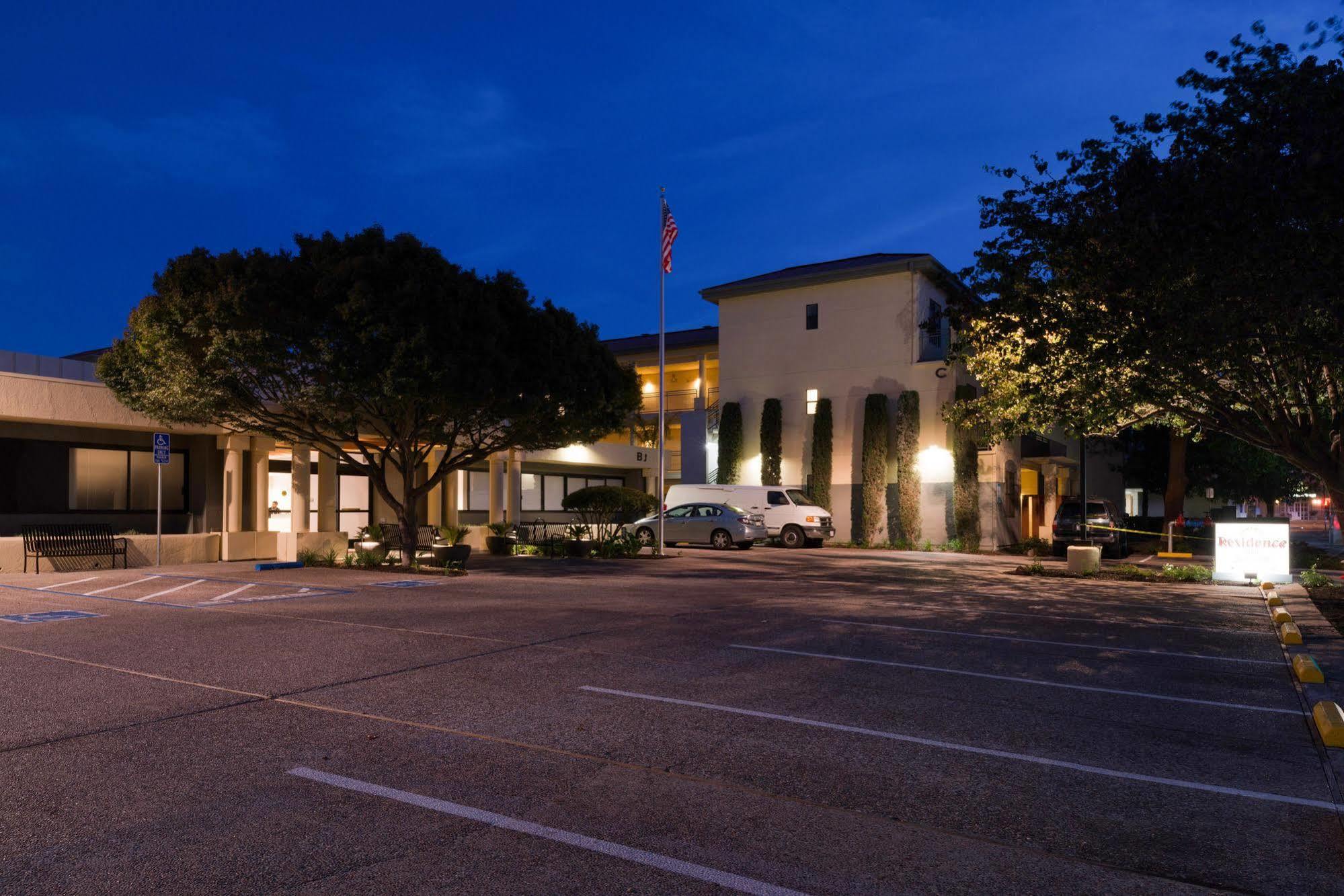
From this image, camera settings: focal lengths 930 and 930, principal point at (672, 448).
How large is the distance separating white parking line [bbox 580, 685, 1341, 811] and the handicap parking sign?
8.31m

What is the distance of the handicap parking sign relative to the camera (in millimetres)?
11969

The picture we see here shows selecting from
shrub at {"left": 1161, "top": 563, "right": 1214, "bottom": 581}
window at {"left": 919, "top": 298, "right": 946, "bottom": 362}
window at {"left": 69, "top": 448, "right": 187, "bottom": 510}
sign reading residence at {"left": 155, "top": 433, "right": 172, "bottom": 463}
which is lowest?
shrub at {"left": 1161, "top": 563, "right": 1214, "bottom": 581}

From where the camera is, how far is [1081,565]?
68.2 feet

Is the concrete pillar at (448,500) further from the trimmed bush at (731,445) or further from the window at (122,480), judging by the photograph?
the trimmed bush at (731,445)

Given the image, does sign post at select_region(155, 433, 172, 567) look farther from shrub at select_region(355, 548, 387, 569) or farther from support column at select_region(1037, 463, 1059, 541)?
support column at select_region(1037, 463, 1059, 541)

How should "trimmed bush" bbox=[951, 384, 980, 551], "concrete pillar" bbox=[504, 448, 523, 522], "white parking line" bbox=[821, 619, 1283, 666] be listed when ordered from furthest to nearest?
"trimmed bush" bbox=[951, 384, 980, 551] < "concrete pillar" bbox=[504, 448, 523, 522] < "white parking line" bbox=[821, 619, 1283, 666]

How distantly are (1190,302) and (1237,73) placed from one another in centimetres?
342

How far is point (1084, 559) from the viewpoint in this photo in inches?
818

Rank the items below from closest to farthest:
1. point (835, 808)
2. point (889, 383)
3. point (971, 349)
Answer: point (835, 808) → point (971, 349) → point (889, 383)

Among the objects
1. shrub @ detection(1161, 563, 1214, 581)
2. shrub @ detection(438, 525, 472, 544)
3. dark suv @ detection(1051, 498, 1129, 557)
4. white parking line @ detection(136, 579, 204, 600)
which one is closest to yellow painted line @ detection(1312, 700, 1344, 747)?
shrub @ detection(1161, 563, 1214, 581)

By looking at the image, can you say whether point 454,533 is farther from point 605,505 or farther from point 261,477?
point 261,477

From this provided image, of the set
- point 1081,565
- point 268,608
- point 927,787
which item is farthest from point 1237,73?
point 268,608

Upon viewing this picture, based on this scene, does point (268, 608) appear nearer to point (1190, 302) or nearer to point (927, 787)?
point (927, 787)

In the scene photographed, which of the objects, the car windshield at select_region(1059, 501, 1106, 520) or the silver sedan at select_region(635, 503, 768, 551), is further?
the silver sedan at select_region(635, 503, 768, 551)
